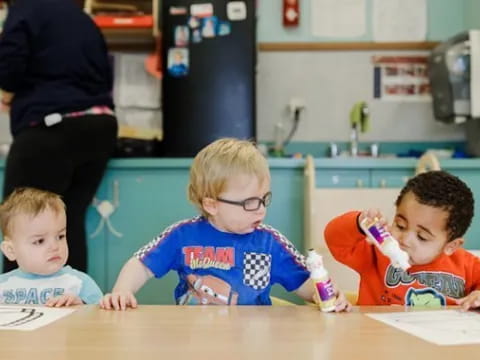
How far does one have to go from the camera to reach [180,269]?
138 centimetres

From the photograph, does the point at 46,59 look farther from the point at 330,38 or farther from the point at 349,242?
the point at 330,38

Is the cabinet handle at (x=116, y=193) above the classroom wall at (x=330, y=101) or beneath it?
beneath

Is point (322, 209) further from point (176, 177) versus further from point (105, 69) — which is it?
point (105, 69)

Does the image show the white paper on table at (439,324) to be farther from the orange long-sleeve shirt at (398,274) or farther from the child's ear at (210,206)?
the child's ear at (210,206)

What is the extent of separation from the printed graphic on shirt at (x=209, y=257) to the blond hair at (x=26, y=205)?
0.33 metres

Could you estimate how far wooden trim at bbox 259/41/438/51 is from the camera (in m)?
3.28

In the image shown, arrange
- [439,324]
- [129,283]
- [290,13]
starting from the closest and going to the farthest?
[439,324] < [129,283] < [290,13]

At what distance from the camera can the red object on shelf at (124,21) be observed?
3016 mm

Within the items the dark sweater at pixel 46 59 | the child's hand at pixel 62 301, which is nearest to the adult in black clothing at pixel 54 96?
the dark sweater at pixel 46 59

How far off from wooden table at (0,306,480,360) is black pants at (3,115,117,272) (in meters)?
1.32

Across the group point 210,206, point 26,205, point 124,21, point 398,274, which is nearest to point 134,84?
point 124,21

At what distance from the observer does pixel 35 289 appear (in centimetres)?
142

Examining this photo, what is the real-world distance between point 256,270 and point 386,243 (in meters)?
0.35

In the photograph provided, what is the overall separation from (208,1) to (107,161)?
916 mm
